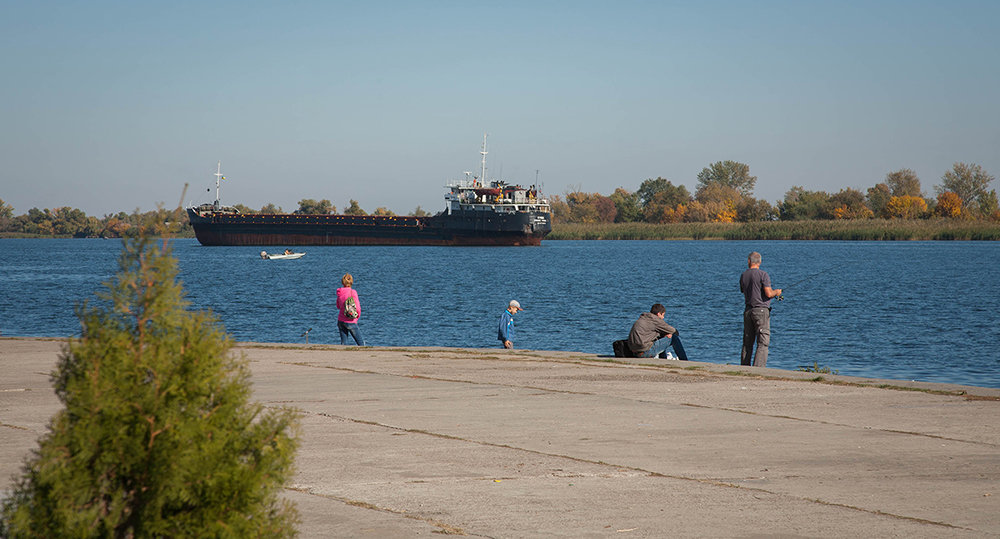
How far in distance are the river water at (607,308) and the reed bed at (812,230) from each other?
174ft

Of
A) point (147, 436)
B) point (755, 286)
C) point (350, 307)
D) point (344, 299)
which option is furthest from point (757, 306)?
point (147, 436)

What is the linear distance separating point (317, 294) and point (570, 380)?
1733 inches

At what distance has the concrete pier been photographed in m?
6.02

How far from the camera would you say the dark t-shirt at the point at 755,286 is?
1429cm

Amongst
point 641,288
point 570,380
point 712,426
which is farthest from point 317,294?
point 712,426

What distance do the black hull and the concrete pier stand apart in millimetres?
113711

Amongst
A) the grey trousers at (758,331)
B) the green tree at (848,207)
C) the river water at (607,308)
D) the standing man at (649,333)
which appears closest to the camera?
the grey trousers at (758,331)

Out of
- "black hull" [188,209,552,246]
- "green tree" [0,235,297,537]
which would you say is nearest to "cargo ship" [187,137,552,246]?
"black hull" [188,209,552,246]

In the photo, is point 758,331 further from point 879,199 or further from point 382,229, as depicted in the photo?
point 879,199

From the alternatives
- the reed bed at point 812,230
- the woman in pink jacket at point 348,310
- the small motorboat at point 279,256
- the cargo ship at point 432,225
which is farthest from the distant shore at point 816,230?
the woman in pink jacket at point 348,310

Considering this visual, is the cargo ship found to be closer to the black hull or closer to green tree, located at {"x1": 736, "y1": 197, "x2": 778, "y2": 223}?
the black hull

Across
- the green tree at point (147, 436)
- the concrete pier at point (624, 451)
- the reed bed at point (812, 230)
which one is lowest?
the concrete pier at point (624, 451)

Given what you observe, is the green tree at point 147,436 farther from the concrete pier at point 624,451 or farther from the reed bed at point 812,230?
the reed bed at point 812,230

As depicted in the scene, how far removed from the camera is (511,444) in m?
8.44
